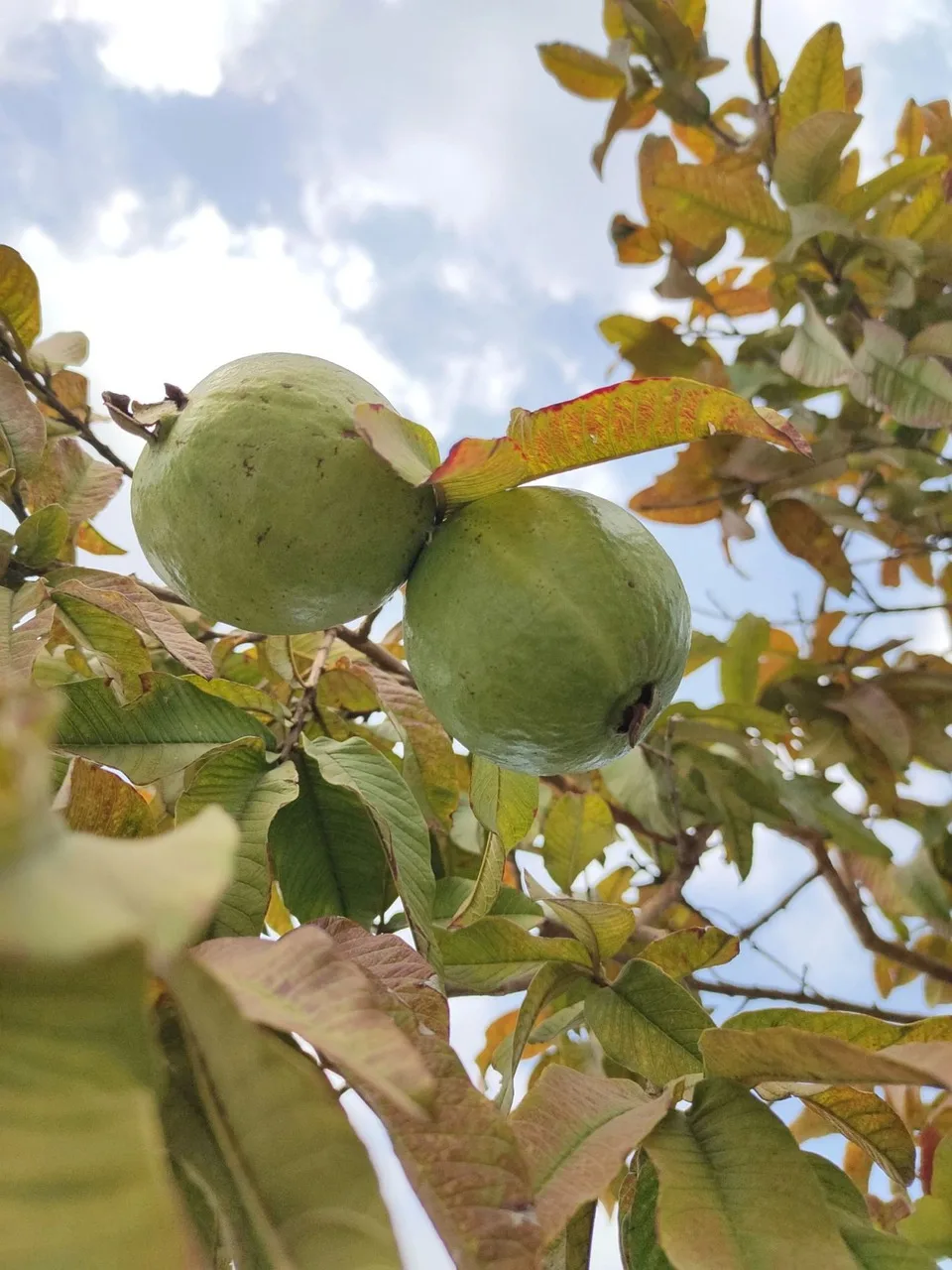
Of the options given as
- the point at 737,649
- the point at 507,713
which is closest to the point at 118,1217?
the point at 507,713

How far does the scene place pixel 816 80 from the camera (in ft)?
5.63

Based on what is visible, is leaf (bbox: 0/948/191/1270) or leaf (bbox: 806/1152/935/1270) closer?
leaf (bbox: 0/948/191/1270)

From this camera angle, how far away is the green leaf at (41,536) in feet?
2.64

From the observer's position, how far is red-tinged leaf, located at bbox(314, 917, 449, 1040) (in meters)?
0.51

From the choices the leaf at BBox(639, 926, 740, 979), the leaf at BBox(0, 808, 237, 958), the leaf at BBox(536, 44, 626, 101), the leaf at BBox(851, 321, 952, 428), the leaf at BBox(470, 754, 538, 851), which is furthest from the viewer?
the leaf at BBox(536, 44, 626, 101)

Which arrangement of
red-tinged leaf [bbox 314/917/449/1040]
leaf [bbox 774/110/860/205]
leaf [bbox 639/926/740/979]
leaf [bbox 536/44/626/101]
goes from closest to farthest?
red-tinged leaf [bbox 314/917/449/1040] → leaf [bbox 639/926/740/979] → leaf [bbox 774/110/860/205] → leaf [bbox 536/44/626/101]

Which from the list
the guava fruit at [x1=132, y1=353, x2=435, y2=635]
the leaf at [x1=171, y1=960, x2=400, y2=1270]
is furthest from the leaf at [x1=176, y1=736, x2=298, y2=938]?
the leaf at [x1=171, y1=960, x2=400, y2=1270]

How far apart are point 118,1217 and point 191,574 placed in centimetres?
49

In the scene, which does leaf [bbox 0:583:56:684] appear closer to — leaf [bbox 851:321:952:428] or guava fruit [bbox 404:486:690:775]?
guava fruit [bbox 404:486:690:775]

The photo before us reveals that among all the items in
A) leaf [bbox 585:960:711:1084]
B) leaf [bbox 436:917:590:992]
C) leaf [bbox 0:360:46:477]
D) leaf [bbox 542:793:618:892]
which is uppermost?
leaf [bbox 0:360:46:477]

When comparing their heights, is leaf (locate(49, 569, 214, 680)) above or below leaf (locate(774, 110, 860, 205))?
below

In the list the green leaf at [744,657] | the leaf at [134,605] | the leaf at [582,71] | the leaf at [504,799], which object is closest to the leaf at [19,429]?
the leaf at [134,605]

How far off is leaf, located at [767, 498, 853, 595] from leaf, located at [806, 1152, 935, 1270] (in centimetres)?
142

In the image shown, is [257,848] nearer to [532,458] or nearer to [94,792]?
[94,792]
